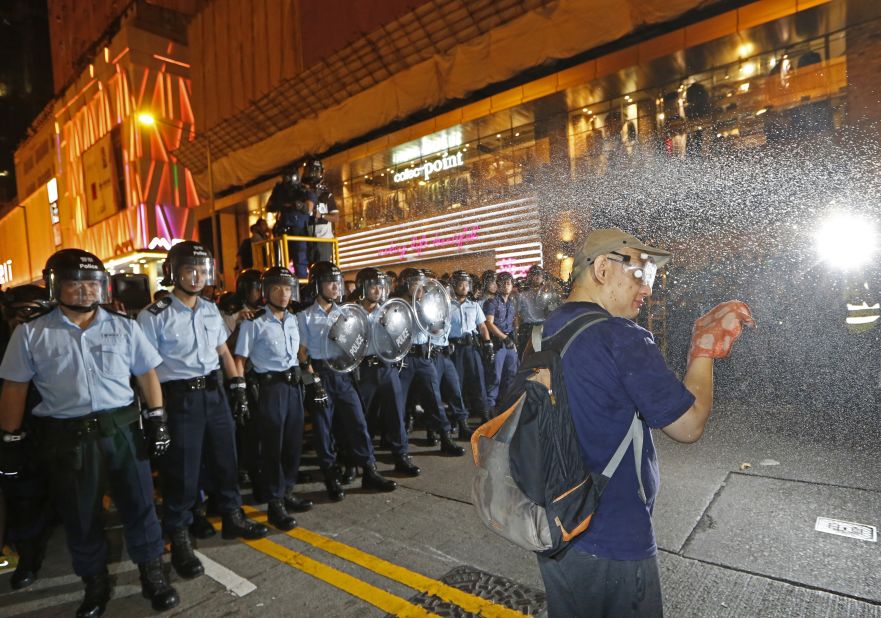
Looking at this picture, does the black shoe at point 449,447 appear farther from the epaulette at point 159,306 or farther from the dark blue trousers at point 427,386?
the epaulette at point 159,306

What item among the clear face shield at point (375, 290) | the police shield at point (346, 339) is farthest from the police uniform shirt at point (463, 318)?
the police shield at point (346, 339)

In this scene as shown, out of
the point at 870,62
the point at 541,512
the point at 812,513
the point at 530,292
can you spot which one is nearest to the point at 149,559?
the point at 541,512

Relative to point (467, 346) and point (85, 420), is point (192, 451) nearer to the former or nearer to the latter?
point (85, 420)

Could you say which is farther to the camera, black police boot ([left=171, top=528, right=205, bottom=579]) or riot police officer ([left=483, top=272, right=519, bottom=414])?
riot police officer ([left=483, top=272, right=519, bottom=414])

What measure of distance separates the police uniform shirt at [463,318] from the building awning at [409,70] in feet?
17.9

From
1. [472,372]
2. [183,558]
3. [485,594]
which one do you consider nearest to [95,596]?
[183,558]

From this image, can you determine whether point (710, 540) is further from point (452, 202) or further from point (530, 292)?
point (452, 202)

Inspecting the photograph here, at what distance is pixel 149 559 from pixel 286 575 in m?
0.90

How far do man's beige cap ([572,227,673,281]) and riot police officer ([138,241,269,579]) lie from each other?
3269 millimetres

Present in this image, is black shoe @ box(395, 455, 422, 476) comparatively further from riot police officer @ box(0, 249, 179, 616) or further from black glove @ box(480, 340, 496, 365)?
black glove @ box(480, 340, 496, 365)

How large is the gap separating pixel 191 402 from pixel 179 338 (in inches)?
20.1

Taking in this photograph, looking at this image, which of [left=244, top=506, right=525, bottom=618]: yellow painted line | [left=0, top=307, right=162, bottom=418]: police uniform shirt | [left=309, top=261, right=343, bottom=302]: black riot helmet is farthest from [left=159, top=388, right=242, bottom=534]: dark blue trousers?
[left=309, top=261, right=343, bottom=302]: black riot helmet

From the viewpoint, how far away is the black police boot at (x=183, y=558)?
3.55m

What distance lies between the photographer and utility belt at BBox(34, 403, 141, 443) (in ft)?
10.3
